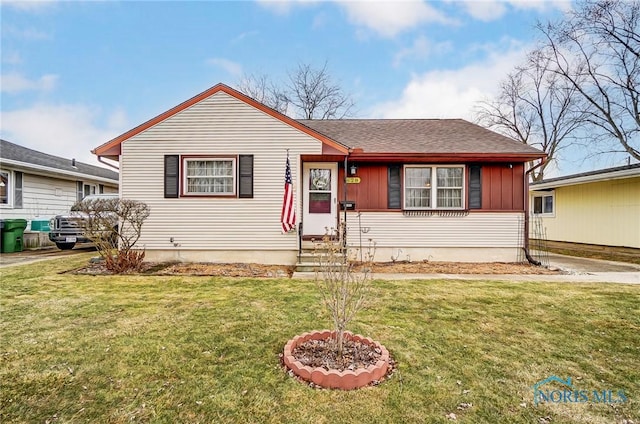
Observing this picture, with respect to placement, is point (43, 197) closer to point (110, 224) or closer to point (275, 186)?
point (110, 224)

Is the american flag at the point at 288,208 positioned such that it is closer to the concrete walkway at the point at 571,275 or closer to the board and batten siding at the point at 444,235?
the concrete walkway at the point at 571,275

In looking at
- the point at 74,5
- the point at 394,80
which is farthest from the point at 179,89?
the point at 394,80

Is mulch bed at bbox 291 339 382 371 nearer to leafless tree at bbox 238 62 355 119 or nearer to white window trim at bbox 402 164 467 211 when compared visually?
white window trim at bbox 402 164 467 211

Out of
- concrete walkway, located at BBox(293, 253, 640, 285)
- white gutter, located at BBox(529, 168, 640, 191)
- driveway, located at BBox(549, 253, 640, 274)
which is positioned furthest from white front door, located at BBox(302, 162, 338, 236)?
white gutter, located at BBox(529, 168, 640, 191)

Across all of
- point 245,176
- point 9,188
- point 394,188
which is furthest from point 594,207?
point 9,188

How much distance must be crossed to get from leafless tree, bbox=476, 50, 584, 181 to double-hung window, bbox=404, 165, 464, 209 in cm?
1546

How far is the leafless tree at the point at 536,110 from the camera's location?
65.0 ft

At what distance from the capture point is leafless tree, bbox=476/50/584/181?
1980cm

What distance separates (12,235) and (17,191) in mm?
1771

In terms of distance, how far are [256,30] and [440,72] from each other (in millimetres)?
9303

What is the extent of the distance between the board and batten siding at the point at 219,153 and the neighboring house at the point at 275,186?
0.08 feet

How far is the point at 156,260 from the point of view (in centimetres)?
830

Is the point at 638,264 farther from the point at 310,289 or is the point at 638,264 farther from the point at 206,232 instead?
the point at 206,232

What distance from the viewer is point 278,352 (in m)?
3.18
